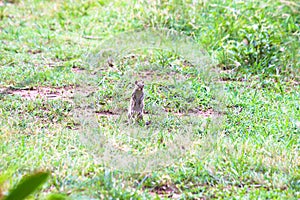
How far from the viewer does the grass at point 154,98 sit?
11.6 feet

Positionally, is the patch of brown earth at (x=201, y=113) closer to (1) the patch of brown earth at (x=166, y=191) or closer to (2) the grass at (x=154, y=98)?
(2) the grass at (x=154, y=98)

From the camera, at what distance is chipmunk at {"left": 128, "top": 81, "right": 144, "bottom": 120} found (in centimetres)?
434

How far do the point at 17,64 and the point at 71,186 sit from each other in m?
2.70

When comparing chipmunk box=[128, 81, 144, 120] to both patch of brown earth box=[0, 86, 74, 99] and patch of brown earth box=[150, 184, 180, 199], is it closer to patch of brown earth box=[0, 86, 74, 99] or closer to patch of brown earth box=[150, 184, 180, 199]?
patch of brown earth box=[0, 86, 74, 99]

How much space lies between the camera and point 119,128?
4285 millimetres

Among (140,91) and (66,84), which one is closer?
(140,91)

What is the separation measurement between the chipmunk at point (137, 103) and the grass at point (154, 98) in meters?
0.10

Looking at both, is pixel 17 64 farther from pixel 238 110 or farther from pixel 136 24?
pixel 238 110

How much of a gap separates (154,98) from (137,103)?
0.69m

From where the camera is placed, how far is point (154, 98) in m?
5.04

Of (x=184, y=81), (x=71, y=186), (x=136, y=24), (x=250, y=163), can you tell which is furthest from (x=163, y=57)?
(x=71, y=186)

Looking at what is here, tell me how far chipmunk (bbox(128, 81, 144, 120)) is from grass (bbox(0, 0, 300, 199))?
0.31ft

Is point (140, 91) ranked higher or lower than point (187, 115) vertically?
higher

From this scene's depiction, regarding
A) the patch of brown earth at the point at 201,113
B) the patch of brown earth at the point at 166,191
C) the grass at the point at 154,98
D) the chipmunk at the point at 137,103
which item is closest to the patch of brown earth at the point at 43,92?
the grass at the point at 154,98
